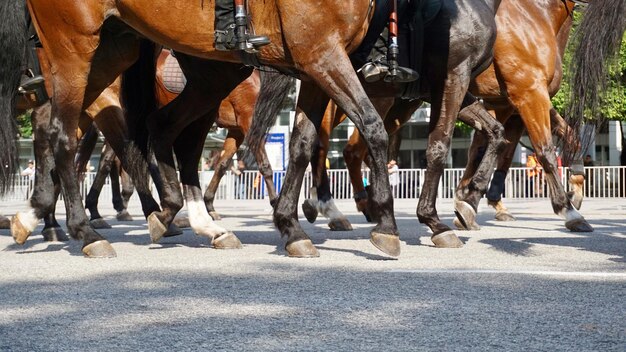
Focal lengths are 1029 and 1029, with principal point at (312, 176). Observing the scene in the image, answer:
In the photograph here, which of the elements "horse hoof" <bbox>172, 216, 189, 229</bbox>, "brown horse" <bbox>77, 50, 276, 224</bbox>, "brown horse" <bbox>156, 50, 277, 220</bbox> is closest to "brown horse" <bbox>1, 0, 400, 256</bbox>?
"horse hoof" <bbox>172, 216, 189, 229</bbox>

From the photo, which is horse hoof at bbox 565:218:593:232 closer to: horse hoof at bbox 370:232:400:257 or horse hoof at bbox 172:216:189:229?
Result: horse hoof at bbox 370:232:400:257

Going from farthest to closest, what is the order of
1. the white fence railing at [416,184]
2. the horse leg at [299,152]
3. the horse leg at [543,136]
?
1. the white fence railing at [416,184]
2. the horse leg at [543,136]
3. the horse leg at [299,152]

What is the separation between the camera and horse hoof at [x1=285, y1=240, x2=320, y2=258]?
22.4ft

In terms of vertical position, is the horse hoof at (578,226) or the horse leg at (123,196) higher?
the horse leg at (123,196)

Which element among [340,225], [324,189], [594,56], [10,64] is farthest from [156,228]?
[594,56]

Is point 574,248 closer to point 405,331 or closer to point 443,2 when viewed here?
point 443,2

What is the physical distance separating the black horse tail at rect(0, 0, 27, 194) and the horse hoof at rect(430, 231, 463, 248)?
3.71 metres

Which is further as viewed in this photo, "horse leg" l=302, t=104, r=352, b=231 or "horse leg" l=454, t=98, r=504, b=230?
"horse leg" l=302, t=104, r=352, b=231

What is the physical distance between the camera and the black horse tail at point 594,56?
9703mm

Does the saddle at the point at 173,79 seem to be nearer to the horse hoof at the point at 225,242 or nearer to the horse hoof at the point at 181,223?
the horse hoof at the point at 181,223

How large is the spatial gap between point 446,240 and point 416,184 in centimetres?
2085

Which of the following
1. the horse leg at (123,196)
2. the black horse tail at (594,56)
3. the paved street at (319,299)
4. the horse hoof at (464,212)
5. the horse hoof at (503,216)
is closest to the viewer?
the paved street at (319,299)

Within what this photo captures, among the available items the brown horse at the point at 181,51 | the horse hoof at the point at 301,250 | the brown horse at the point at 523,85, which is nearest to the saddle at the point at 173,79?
the brown horse at the point at 523,85

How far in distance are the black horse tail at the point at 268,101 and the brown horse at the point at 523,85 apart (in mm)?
934
